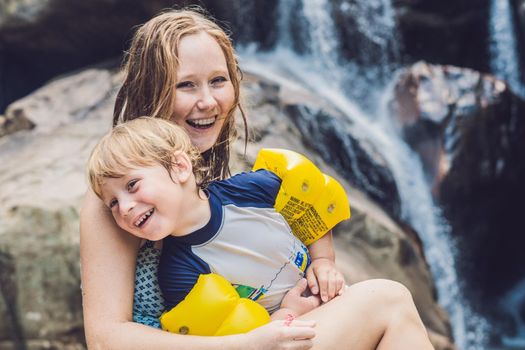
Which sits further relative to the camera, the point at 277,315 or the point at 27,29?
the point at 27,29

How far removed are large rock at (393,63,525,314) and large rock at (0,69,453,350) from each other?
115 centimetres

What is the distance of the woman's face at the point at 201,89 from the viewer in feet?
6.01

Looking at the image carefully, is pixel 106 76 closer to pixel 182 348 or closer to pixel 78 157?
pixel 78 157

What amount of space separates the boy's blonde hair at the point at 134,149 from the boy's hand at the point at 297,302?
44 cm

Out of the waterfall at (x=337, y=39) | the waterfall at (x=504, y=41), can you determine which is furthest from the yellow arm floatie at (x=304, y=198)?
the waterfall at (x=504, y=41)

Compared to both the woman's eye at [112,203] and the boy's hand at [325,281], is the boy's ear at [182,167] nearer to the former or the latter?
the woman's eye at [112,203]

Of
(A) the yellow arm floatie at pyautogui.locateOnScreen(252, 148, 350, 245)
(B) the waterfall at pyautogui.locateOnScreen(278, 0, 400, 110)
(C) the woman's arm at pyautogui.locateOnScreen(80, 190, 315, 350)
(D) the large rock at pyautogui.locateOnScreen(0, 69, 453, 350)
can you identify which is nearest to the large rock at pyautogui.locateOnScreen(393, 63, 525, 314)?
(B) the waterfall at pyautogui.locateOnScreen(278, 0, 400, 110)

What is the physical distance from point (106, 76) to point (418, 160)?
2.31 meters

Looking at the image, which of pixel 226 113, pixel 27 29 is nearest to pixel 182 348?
pixel 226 113

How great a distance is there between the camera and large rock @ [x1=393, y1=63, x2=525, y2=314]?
520 centimetres

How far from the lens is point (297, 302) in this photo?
1.77 m

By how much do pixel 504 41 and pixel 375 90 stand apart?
1779 millimetres

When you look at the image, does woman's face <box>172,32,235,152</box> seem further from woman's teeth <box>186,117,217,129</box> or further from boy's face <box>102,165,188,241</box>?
boy's face <box>102,165,188,241</box>

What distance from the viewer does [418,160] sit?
522cm
